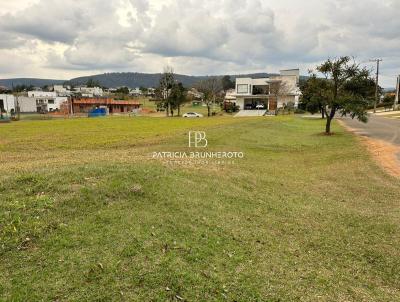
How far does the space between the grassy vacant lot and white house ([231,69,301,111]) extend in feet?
227

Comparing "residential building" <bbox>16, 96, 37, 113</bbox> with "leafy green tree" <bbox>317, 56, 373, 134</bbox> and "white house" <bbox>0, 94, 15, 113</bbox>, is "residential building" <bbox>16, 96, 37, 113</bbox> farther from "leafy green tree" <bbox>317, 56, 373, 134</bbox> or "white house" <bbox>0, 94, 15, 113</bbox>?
"leafy green tree" <bbox>317, 56, 373, 134</bbox>

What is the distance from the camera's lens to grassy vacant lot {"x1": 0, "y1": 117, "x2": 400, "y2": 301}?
4387 millimetres

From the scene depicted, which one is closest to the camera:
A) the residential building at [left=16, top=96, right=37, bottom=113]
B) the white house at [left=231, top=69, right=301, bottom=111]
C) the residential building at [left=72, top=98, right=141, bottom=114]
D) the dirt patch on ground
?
the dirt patch on ground

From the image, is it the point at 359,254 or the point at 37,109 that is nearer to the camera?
the point at 359,254

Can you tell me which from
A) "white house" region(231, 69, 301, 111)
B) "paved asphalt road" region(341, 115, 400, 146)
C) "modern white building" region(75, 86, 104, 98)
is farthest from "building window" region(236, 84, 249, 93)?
"paved asphalt road" region(341, 115, 400, 146)

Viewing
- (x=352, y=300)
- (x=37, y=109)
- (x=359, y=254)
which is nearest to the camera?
(x=352, y=300)

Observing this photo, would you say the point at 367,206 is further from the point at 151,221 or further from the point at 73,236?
the point at 73,236

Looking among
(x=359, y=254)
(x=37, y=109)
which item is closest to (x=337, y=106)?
(x=359, y=254)

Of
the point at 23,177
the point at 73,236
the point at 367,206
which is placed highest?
the point at 23,177

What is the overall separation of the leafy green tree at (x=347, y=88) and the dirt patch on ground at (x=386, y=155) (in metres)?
4.26

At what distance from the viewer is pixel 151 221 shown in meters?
6.11

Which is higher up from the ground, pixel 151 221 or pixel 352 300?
pixel 151 221

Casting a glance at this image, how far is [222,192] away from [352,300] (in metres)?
4.54

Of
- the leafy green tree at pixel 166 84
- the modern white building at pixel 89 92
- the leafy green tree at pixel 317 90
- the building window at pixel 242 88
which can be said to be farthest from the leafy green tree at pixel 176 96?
the modern white building at pixel 89 92
